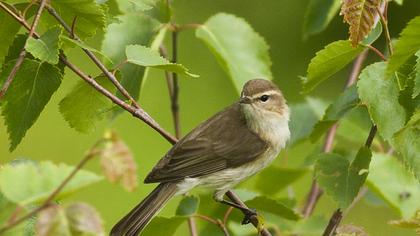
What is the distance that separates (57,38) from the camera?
7.88 ft

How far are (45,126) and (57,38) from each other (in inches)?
154

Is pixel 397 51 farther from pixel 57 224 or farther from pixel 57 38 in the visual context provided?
pixel 57 224

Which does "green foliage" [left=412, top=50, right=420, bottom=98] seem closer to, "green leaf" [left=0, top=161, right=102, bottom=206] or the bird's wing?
"green leaf" [left=0, top=161, right=102, bottom=206]

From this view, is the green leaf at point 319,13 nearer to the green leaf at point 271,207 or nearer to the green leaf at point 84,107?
the green leaf at point 271,207

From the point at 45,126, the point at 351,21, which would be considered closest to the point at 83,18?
the point at 351,21

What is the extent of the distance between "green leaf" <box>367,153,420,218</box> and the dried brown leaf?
1.00 meters

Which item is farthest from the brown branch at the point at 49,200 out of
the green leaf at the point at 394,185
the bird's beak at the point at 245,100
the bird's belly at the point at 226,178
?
the bird's beak at the point at 245,100

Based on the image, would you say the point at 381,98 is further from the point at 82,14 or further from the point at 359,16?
the point at 82,14

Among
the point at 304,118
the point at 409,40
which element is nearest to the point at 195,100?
the point at 304,118

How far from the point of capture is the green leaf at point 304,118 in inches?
150

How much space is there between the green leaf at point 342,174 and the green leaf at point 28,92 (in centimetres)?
83

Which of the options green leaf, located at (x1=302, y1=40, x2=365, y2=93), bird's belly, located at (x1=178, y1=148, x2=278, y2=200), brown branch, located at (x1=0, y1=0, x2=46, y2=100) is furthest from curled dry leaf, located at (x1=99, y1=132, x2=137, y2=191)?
bird's belly, located at (x1=178, y1=148, x2=278, y2=200)

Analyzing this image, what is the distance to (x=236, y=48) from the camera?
126 inches

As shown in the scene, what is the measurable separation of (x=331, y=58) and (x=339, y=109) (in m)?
0.39
